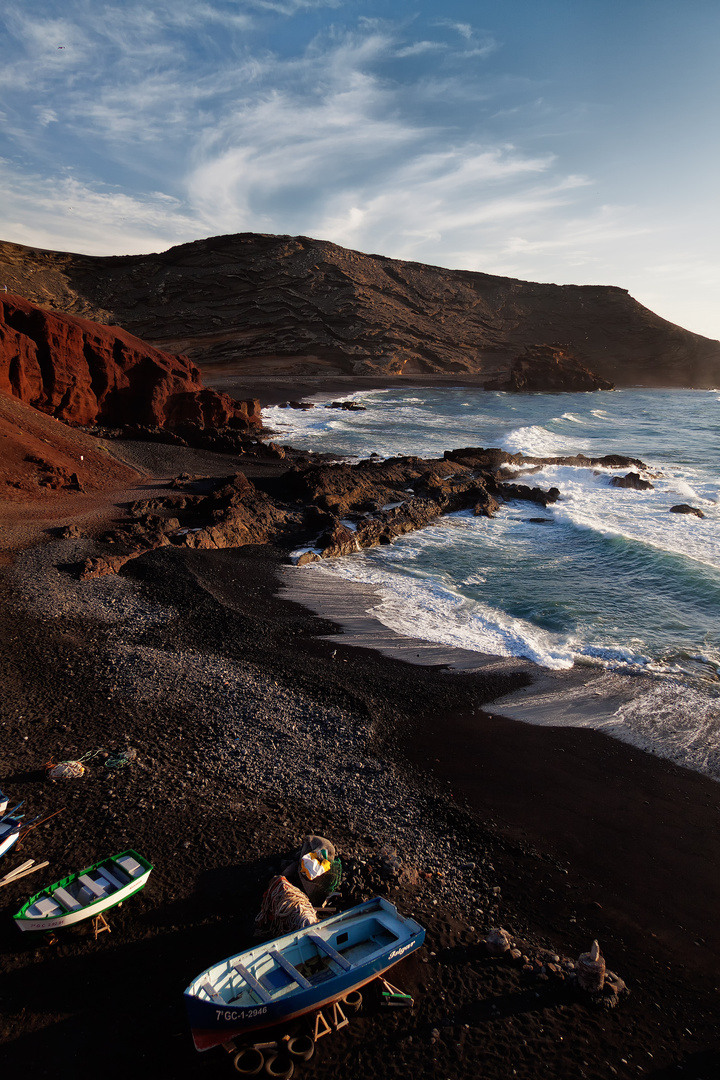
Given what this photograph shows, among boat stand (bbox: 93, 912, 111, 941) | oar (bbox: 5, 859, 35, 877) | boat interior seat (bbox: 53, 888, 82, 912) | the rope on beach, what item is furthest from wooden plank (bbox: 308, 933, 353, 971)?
oar (bbox: 5, 859, 35, 877)

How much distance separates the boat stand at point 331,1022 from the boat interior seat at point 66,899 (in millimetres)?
2446

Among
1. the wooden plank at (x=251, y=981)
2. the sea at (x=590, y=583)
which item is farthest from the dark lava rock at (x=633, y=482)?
the wooden plank at (x=251, y=981)

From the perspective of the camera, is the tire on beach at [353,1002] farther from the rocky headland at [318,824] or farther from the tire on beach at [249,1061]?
the tire on beach at [249,1061]

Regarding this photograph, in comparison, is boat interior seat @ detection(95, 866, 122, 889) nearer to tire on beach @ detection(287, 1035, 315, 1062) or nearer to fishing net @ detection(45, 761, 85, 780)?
fishing net @ detection(45, 761, 85, 780)

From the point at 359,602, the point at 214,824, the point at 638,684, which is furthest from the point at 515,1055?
the point at 359,602

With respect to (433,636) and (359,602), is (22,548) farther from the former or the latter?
(433,636)

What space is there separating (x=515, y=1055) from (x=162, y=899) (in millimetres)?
3545

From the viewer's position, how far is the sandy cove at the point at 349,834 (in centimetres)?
484

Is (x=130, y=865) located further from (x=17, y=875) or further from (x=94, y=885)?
(x=17, y=875)

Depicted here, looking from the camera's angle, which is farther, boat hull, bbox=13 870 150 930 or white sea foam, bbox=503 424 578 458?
white sea foam, bbox=503 424 578 458

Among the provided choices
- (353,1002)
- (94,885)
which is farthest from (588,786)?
(94,885)

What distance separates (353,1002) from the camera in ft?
16.3

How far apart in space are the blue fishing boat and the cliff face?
64.6 meters

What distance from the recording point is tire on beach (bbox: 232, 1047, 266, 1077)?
4418 millimetres
